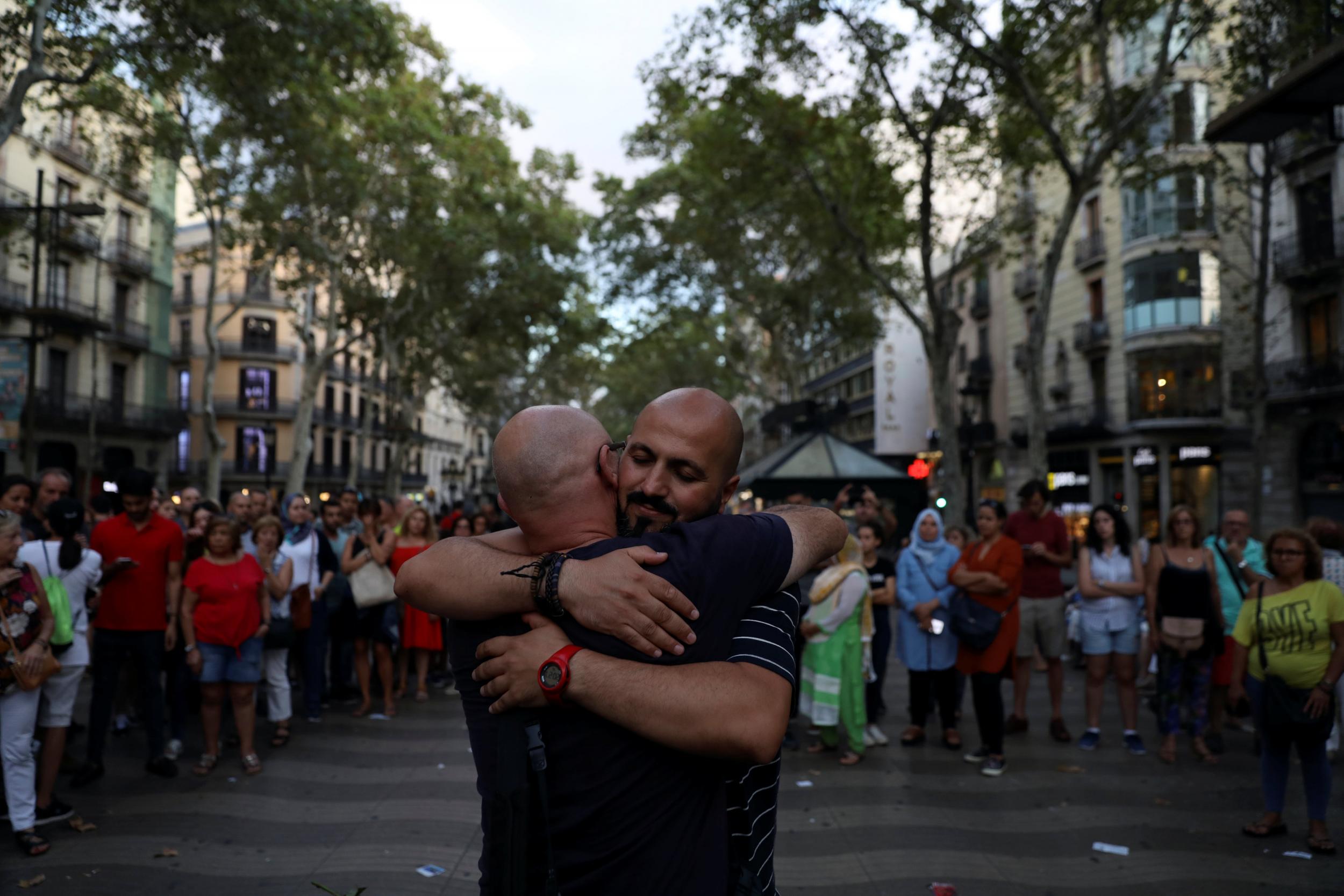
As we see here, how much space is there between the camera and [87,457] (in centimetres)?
3091

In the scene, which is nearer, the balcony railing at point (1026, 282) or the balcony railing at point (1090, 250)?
the balcony railing at point (1090, 250)

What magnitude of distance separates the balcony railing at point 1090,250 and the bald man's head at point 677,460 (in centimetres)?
3311


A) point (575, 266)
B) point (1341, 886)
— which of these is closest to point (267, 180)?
point (575, 266)

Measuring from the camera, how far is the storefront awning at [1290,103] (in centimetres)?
539

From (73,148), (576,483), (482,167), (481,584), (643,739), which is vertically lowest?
(643,739)

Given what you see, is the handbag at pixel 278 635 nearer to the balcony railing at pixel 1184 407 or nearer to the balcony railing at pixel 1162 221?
the balcony railing at pixel 1162 221

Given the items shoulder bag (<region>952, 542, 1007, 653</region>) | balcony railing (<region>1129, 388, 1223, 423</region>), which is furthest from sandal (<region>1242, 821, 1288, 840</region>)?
balcony railing (<region>1129, 388, 1223, 423</region>)

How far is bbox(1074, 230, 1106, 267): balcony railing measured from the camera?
31.3 metres

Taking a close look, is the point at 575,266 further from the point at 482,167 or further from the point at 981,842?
the point at 981,842

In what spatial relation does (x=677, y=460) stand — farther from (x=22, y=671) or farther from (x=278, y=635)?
(x=278, y=635)

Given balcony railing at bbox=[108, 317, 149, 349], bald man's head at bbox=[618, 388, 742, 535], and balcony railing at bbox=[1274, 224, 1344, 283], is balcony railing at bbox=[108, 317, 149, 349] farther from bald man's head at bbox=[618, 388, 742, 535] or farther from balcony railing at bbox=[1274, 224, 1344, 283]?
bald man's head at bbox=[618, 388, 742, 535]

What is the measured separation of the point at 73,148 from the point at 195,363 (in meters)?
21.2

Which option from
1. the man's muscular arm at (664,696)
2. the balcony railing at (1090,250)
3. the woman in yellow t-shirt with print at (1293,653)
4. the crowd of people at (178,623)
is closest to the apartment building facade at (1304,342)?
the balcony railing at (1090,250)

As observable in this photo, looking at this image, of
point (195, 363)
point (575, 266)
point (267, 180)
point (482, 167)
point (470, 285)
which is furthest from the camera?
point (195, 363)
